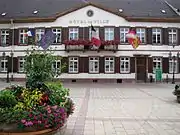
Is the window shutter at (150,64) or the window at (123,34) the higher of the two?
the window at (123,34)

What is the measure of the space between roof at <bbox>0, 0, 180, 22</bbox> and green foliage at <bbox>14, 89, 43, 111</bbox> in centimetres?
2963

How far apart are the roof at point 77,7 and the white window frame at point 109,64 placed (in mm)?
5089

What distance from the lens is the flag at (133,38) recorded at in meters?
33.5

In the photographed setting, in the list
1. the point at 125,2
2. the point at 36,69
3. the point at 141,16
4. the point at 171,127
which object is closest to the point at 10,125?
the point at 36,69

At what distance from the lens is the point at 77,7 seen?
3681cm

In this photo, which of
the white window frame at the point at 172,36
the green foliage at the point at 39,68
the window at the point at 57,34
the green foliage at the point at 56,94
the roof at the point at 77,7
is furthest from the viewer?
the white window frame at the point at 172,36

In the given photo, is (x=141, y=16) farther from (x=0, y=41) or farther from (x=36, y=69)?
(x=36, y=69)

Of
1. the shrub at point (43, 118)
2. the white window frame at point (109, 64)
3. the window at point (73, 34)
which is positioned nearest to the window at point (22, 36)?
the window at point (73, 34)

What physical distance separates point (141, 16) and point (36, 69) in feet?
99.1

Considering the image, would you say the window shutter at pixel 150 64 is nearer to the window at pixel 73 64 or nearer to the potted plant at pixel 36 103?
the window at pixel 73 64

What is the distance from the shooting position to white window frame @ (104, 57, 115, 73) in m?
36.5

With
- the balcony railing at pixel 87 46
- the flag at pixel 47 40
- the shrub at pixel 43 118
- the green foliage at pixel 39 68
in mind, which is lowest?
the shrub at pixel 43 118

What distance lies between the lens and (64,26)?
36.8 m

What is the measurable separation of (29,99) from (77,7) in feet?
100
